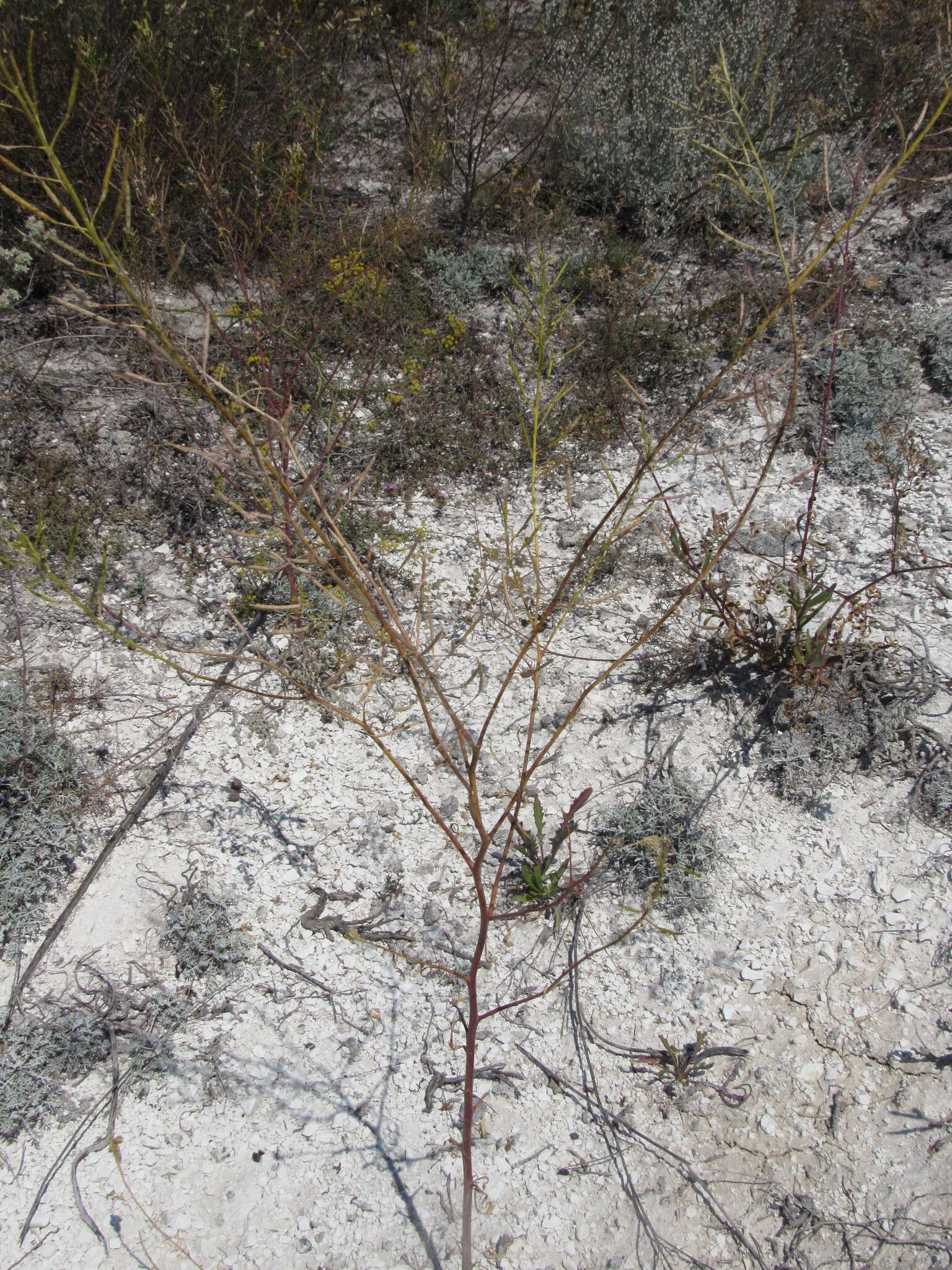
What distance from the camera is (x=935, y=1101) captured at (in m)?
2.20

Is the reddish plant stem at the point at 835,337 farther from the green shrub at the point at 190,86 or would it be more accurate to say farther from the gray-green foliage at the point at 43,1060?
the gray-green foliage at the point at 43,1060

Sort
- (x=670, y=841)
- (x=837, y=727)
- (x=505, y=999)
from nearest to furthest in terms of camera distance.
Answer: (x=505, y=999)
(x=670, y=841)
(x=837, y=727)

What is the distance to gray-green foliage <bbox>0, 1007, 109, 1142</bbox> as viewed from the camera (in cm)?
216

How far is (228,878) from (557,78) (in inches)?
212

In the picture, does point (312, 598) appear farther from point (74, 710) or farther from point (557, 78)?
point (557, 78)

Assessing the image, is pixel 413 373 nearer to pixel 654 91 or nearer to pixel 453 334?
pixel 453 334

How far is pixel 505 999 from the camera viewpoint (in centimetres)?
242

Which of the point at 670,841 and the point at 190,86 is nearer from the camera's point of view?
the point at 670,841

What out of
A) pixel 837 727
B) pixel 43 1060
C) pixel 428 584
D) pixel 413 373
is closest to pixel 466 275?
pixel 413 373

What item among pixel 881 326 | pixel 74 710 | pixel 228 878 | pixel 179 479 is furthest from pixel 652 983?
pixel 881 326

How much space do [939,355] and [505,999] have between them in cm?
374

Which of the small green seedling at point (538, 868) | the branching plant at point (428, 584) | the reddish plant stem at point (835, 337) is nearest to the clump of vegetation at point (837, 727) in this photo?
the branching plant at point (428, 584)

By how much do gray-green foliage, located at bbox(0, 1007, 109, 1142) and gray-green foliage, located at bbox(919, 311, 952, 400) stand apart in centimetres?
446

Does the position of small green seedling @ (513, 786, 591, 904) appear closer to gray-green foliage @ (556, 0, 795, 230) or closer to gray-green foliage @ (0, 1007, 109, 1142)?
gray-green foliage @ (0, 1007, 109, 1142)
